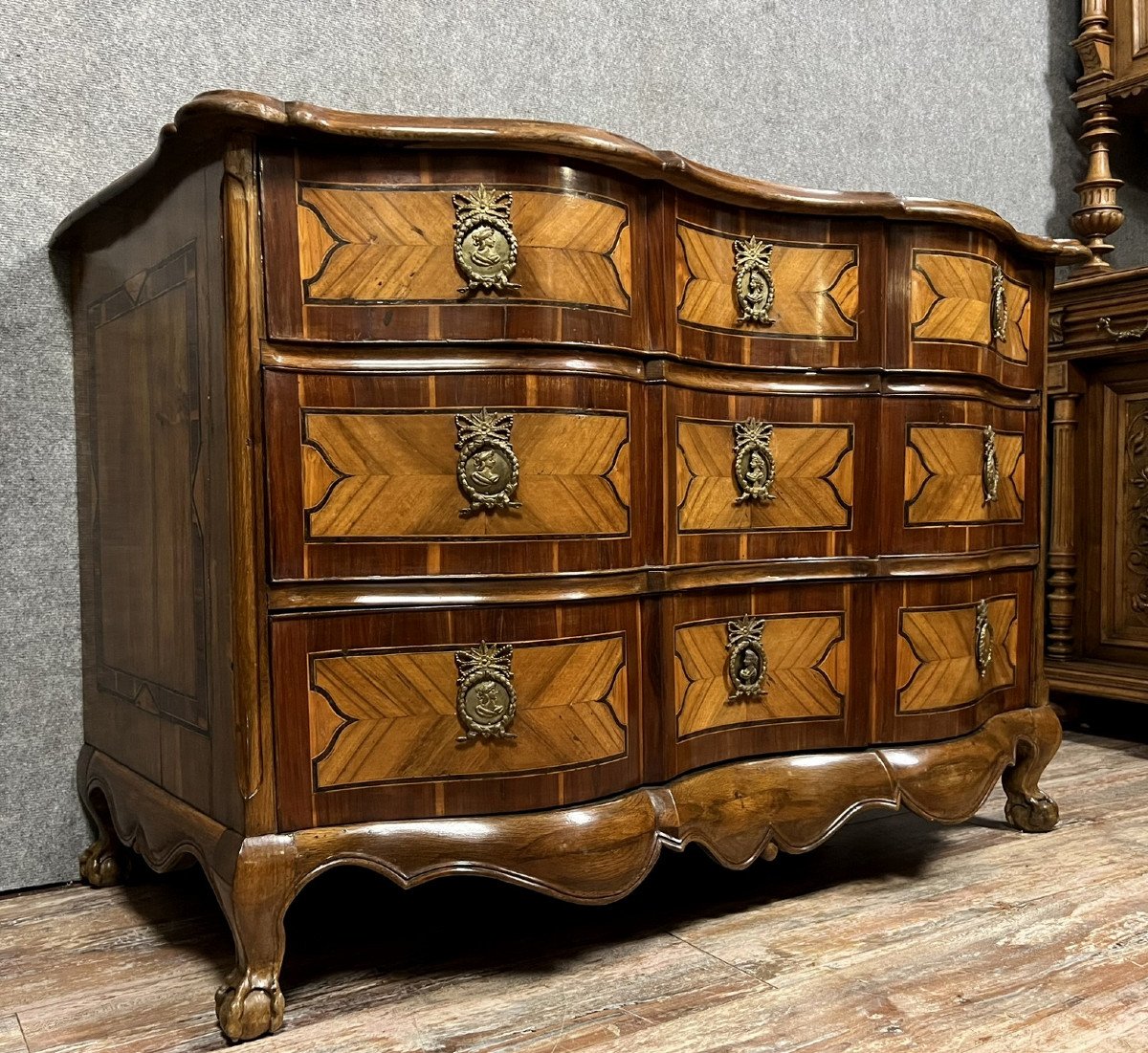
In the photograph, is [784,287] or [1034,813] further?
[1034,813]

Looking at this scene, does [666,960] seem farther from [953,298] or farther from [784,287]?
[953,298]

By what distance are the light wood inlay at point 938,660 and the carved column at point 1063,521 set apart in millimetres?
1076

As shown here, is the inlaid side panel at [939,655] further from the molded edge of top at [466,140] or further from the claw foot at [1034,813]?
the molded edge of top at [466,140]

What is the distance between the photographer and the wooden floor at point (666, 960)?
4.01 feet

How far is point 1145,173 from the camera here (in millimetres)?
3148

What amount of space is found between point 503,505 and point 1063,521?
6.34ft

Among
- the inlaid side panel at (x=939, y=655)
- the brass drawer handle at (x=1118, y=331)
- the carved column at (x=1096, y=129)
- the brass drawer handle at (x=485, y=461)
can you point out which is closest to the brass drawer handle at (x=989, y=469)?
the inlaid side panel at (x=939, y=655)

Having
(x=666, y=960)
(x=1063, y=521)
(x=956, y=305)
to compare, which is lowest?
(x=666, y=960)

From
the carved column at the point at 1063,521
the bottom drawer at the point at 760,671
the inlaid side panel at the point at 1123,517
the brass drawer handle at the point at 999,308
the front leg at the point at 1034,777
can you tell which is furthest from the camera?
the carved column at the point at 1063,521

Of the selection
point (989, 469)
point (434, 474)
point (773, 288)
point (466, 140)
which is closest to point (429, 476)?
point (434, 474)

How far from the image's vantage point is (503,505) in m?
1.33

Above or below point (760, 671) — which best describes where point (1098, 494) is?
above

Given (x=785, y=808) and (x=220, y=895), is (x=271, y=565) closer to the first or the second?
(x=220, y=895)

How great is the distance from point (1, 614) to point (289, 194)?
33.6 inches
